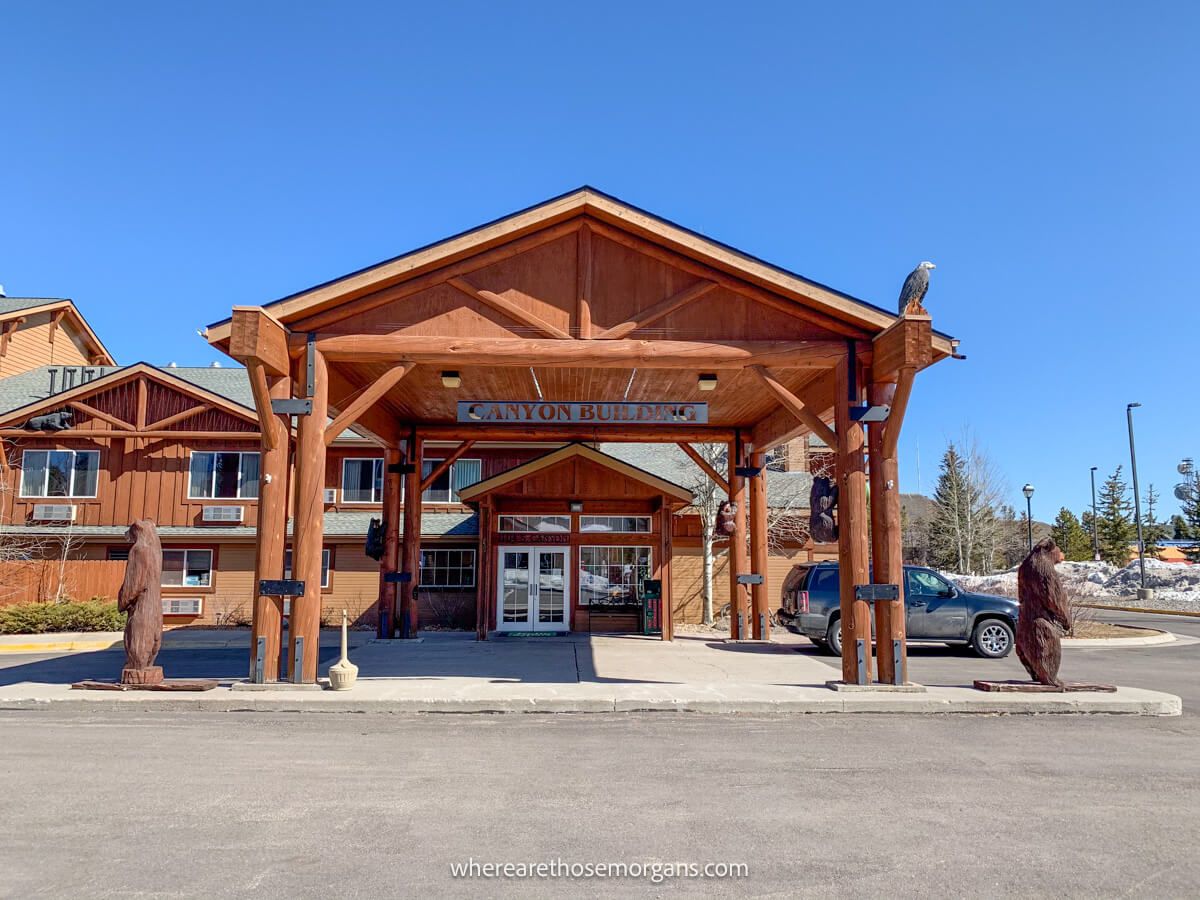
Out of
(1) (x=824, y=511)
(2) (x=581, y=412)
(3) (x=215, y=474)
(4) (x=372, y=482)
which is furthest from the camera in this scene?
(4) (x=372, y=482)

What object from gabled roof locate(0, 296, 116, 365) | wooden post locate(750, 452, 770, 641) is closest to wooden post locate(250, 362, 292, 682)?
wooden post locate(750, 452, 770, 641)

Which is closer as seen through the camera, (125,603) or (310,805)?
(310,805)

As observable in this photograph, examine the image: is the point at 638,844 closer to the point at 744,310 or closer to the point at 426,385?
the point at 744,310

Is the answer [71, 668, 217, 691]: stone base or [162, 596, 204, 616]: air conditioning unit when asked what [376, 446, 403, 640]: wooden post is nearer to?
[71, 668, 217, 691]: stone base

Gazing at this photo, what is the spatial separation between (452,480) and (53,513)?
35.0 feet

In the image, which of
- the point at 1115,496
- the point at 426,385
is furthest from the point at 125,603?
the point at 1115,496

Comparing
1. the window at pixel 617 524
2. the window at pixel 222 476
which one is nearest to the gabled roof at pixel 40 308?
the window at pixel 222 476

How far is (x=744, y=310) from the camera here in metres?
11.3

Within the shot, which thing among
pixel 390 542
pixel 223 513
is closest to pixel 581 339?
pixel 390 542

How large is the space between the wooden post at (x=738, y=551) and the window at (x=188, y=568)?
14498mm

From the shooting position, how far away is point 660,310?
11.1 m

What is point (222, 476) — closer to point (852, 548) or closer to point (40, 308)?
point (40, 308)

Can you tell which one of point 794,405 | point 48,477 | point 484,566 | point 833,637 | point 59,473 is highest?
point 59,473

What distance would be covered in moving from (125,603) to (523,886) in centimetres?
790
